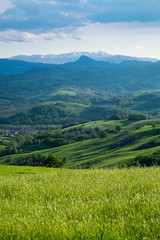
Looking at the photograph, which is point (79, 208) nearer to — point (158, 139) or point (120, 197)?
point (120, 197)

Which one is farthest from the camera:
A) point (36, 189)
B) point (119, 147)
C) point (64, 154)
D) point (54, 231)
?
point (64, 154)

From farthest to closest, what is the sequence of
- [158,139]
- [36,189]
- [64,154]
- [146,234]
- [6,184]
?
[64,154], [158,139], [6,184], [36,189], [146,234]

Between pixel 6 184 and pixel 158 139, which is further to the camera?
pixel 158 139

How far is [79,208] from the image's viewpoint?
8.41m

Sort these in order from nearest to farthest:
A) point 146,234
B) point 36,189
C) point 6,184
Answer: point 146,234, point 36,189, point 6,184

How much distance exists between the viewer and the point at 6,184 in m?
14.1

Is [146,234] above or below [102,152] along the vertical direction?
above

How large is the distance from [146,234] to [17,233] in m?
3.24

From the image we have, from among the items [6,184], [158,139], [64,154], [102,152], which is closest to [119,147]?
[102,152]

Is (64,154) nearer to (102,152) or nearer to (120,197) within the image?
(102,152)

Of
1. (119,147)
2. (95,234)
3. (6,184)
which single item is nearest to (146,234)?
(95,234)

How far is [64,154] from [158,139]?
58745mm

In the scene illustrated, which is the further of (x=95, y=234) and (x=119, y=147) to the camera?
(x=119, y=147)

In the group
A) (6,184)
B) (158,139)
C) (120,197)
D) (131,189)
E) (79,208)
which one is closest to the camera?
(79,208)
